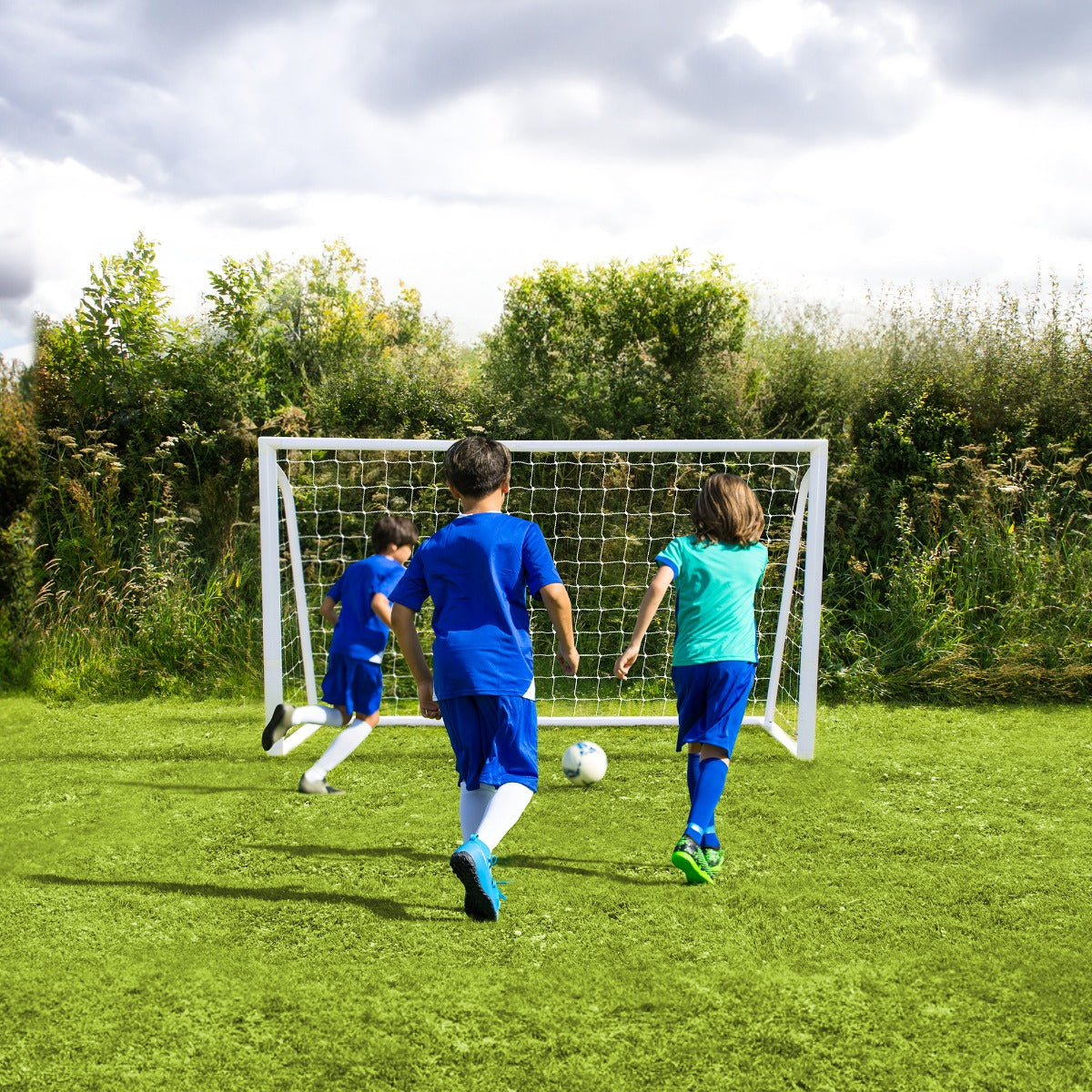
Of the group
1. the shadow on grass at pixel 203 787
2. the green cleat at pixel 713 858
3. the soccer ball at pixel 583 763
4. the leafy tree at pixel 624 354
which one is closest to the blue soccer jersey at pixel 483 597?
the green cleat at pixel 713 858

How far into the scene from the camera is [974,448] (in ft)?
25.0

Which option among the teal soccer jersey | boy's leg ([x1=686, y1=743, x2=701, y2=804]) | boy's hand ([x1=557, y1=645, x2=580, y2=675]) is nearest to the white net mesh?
boy's leg ([x1=686, y1=743, x2=701, y2=804])

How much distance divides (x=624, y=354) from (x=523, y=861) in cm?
571

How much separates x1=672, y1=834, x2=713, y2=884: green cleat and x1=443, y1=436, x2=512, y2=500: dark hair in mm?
1401

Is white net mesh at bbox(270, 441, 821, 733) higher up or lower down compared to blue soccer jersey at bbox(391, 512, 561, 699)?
lower down

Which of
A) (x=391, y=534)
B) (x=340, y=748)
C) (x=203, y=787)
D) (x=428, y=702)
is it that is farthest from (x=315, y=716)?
(x=428, y=702)

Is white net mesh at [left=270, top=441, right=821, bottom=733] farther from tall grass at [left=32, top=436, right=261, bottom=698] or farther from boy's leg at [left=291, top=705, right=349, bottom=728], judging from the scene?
boy's leg at [left=291, top=705, right=349, bottom=728]

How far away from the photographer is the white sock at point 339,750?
447 centimetres

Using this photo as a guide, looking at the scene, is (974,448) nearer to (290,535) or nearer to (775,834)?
(775,834)

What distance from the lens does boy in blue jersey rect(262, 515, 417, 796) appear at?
452 centimetres

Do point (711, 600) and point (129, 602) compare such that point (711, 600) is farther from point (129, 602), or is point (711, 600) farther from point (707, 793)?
point (129, 602)

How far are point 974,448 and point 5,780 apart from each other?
6969 millimetres

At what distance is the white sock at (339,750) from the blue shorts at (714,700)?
69.0 inches

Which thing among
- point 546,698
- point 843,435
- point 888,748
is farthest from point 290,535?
point 843,435
